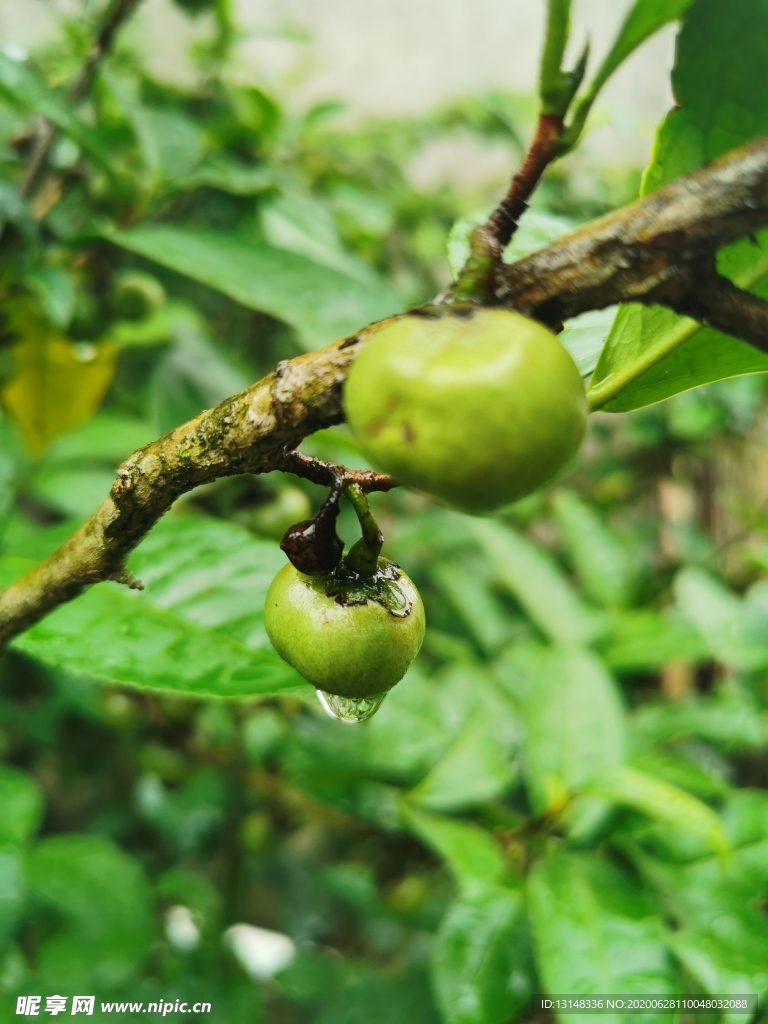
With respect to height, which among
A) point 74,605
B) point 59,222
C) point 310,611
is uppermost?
point 59,222

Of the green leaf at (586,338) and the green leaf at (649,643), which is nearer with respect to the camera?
the green leaf at (586,338)

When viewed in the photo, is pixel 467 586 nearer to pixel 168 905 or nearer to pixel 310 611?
pixel 168 905

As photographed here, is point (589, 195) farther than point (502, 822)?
Yes

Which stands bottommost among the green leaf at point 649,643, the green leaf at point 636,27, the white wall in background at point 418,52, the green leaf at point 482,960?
the green leaf at point 482,960

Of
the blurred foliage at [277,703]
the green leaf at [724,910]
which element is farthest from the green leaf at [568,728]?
the green leaf at [724,910]

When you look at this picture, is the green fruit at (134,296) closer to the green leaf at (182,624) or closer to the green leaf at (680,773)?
the green leaf at (182,624)

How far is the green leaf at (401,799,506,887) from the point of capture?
915mm

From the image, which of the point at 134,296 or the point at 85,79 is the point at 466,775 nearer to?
the point at 134,296

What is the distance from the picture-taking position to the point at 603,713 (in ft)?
3.49

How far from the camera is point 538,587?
4.97 feet

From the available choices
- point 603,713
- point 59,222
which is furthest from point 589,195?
point 603,713

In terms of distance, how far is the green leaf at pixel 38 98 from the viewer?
31.9 inches

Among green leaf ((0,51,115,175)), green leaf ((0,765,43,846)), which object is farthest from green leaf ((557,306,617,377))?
green leaf ((0,765,43,846))

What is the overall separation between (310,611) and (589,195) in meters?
2.31
